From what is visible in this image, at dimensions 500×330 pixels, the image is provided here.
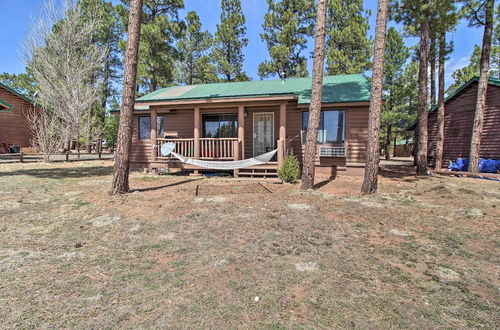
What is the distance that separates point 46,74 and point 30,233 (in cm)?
1887

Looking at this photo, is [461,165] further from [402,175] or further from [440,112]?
[402,175]

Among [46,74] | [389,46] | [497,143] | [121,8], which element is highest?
[121,8]

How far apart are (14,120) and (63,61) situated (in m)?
7.01

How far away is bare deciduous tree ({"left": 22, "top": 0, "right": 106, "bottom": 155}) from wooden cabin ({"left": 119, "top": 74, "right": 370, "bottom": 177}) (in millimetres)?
8503

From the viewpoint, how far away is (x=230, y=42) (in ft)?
67.1

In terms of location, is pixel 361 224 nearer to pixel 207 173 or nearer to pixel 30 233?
pixel 30 233

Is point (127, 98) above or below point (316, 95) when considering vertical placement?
below

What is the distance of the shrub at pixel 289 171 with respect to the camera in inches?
289

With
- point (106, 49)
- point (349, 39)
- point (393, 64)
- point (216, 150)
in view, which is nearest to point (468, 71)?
point (393, 64)

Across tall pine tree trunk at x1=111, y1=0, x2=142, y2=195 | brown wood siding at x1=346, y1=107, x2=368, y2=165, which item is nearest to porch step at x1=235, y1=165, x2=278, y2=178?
brown wood siding at x1=346, y1=107, x2=368, y2=165

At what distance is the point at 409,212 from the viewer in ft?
15.2

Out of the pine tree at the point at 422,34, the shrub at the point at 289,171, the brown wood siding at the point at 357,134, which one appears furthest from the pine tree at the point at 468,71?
the shrub at the point at 289,171

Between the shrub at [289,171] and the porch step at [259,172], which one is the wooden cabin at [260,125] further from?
the shrub at [289,171]

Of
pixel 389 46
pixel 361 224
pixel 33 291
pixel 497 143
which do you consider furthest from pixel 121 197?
pixel 389 46
